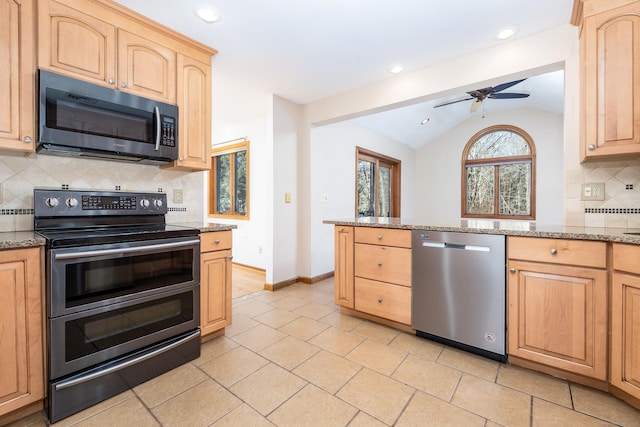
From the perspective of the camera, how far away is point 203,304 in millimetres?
2105

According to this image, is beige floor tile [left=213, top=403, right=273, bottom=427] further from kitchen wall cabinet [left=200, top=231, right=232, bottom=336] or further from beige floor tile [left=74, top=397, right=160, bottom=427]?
kitchen wall cabinet [left=200, top=231, right=232, bottom=336]

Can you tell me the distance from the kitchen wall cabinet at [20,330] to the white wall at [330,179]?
2.77 metres

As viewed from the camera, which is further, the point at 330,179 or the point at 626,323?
the point at 330,179

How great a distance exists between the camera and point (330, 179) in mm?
4191

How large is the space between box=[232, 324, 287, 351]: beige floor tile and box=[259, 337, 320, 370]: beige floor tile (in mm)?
68

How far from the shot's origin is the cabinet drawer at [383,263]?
2293mm

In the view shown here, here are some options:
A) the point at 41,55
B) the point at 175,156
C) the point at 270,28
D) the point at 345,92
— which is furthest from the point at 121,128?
the point at 345,92

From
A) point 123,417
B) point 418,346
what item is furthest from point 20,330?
point 418,346

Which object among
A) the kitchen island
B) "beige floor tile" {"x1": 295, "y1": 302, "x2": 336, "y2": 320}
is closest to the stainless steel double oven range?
"beige floor tile" {"x1": 295, "y1": 302, "x2": 336, "y2": 320}

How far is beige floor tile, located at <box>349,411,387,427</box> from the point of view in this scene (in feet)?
4.53

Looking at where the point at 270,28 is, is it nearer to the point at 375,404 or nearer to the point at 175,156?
the point at 175,156

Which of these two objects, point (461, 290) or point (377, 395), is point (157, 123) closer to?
point (377, 395)

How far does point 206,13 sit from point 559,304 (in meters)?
3.02

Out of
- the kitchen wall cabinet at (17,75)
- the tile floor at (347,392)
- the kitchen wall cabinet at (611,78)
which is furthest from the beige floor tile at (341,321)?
the kitchen wall cabinet at (17,75)
